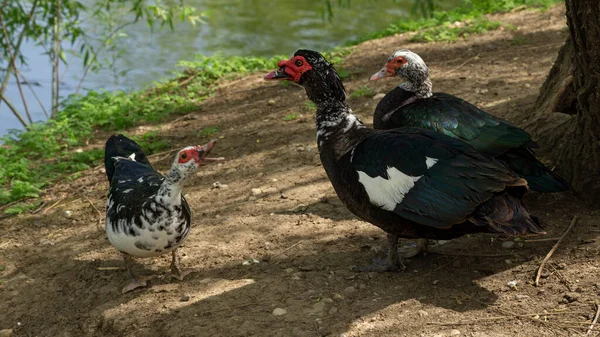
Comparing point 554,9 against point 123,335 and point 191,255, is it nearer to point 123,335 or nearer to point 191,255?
point 191,255

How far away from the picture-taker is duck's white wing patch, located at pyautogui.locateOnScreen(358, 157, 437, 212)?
13.2 feet

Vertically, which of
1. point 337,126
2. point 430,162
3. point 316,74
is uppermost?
point 316,74

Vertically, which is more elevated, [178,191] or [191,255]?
[178,191]

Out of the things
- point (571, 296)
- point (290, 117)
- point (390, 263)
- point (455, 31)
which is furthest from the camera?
point (455, 31)

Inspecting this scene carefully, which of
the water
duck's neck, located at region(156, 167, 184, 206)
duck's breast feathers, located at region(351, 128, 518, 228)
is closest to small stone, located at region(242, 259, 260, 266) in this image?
duck's neck, located at region(156, 167, 184, 206)

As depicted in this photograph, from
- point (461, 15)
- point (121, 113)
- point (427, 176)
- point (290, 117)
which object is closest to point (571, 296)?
point (427, 176)

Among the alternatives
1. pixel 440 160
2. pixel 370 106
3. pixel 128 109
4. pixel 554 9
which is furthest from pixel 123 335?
pixel 554 9

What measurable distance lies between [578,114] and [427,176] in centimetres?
148

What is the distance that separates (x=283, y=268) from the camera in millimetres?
4660

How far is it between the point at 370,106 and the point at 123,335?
12.6 feet

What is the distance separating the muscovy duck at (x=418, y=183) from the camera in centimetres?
388

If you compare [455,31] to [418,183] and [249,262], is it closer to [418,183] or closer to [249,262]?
[249,262]

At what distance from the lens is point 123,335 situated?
4242 mm

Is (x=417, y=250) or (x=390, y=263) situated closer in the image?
(x=390, y=263)
